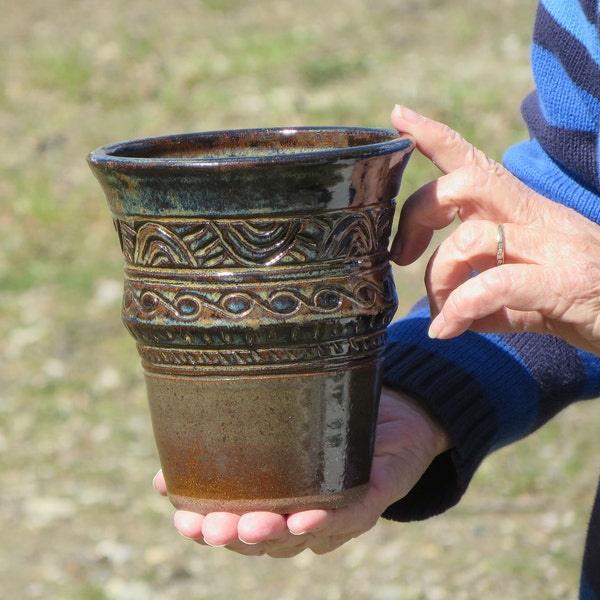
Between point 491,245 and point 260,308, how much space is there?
1.11 ft

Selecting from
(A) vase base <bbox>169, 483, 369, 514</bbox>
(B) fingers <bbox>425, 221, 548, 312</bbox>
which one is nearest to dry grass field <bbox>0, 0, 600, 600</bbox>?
(A) vase base <bbox>169, 483, 369, 514</bbox>

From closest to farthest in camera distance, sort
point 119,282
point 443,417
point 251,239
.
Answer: point 251,239, point 443,417, point 119,282

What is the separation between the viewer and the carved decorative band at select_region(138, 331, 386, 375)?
58.7 inches

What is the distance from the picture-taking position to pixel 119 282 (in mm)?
5500

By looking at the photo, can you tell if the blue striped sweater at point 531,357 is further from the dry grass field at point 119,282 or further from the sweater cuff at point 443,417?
the dry grass field at point 119,282

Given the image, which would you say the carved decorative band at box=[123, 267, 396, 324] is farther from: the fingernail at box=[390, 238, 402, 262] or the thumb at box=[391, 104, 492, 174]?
the thumb at box=[391, 104, 492, 174]

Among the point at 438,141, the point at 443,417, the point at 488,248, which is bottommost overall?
the point at 443,417

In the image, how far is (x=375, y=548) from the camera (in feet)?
11.9

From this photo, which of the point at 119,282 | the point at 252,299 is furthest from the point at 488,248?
the point at 119,282

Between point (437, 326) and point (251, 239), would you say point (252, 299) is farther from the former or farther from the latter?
point (437, 326)

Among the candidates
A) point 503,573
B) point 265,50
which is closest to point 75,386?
point 503,573

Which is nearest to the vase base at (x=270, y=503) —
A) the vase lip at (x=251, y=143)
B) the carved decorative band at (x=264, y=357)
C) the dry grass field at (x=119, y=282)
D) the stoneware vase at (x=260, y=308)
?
the stoneware vase at (x=260, y=308)

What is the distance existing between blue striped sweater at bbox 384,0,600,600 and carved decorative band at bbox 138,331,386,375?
492mm

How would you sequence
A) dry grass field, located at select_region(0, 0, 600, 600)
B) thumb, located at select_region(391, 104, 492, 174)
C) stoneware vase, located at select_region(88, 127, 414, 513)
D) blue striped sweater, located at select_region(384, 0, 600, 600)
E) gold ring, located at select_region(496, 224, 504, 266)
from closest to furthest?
stoneware vase, located at select_region(88, 127, 414, 513) < gold ring, located at select_region(496, 224, 504, 266) < thumb, located at select_region(391, 104, 492, 174) < blue striped sweater, located at select_region(384, 0, 600, 600) < dry grass field, located at select_region(0, 0, 600, 600)
